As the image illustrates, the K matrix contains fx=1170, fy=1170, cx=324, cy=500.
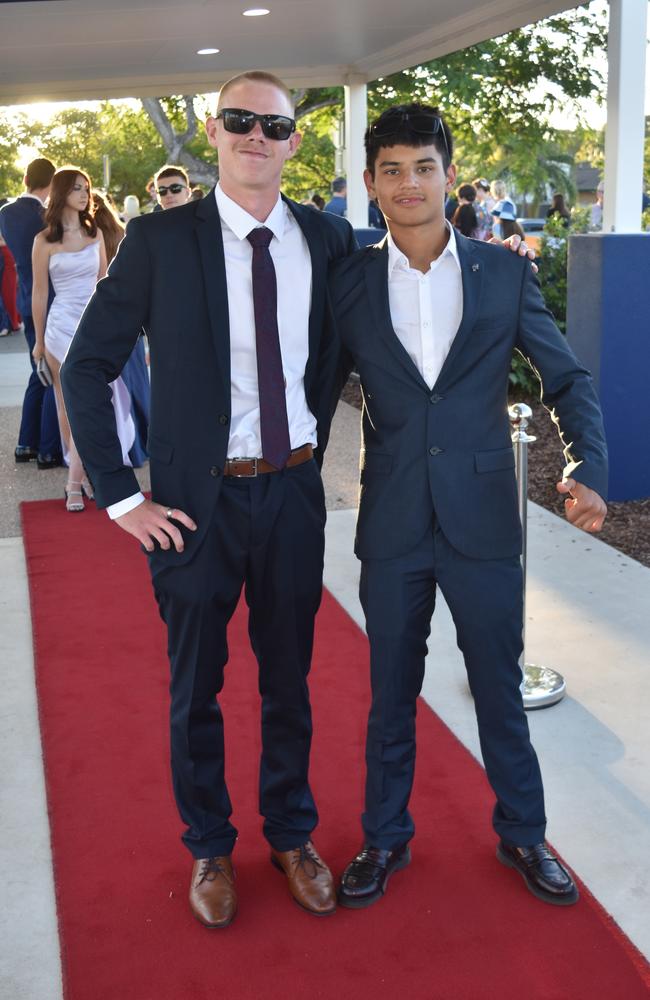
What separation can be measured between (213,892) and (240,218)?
1888 mm

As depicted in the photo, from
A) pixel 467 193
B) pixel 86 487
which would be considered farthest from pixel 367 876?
pixel 467 193

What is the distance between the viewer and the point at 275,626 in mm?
3348

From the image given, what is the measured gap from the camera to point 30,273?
896 centimetres

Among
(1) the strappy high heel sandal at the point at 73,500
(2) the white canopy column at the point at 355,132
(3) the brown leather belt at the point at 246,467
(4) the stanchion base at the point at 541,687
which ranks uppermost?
(2) the white canopy column at the point at 355,132

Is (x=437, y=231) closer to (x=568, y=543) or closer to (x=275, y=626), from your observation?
(x=275, y=626)

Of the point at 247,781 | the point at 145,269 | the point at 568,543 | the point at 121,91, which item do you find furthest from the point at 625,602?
the point at 121,91

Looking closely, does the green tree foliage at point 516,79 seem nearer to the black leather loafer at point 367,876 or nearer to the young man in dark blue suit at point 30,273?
the young man in dark blue suit at point 30,273

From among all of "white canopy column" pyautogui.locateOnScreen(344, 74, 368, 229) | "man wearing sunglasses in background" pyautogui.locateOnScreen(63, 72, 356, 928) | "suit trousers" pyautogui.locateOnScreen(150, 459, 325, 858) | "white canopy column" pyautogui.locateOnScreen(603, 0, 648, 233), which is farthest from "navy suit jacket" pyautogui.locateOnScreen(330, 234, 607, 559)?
"white canopy column" pyautogui.locateOnScreen(344, 74, 368, 229)

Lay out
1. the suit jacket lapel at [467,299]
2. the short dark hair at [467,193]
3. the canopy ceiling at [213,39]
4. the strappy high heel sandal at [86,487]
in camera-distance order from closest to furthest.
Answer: the suit jacket lapel at [467,299], the canopy ceiling at [213,39], the strappy high heel sandal at [86,487], the short dark hair at [467,193]

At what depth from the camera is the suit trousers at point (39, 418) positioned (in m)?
8.86

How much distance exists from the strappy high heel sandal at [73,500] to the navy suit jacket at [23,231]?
1711 mm

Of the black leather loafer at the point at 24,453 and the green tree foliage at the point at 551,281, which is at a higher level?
the green tree foliage at the point at 551,281

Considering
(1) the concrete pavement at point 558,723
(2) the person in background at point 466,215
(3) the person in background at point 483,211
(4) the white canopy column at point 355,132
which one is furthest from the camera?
(3) the person in background at point 483,211

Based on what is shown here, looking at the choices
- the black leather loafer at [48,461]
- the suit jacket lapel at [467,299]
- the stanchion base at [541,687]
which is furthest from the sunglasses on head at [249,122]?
the black leather loafer at [48,461]
